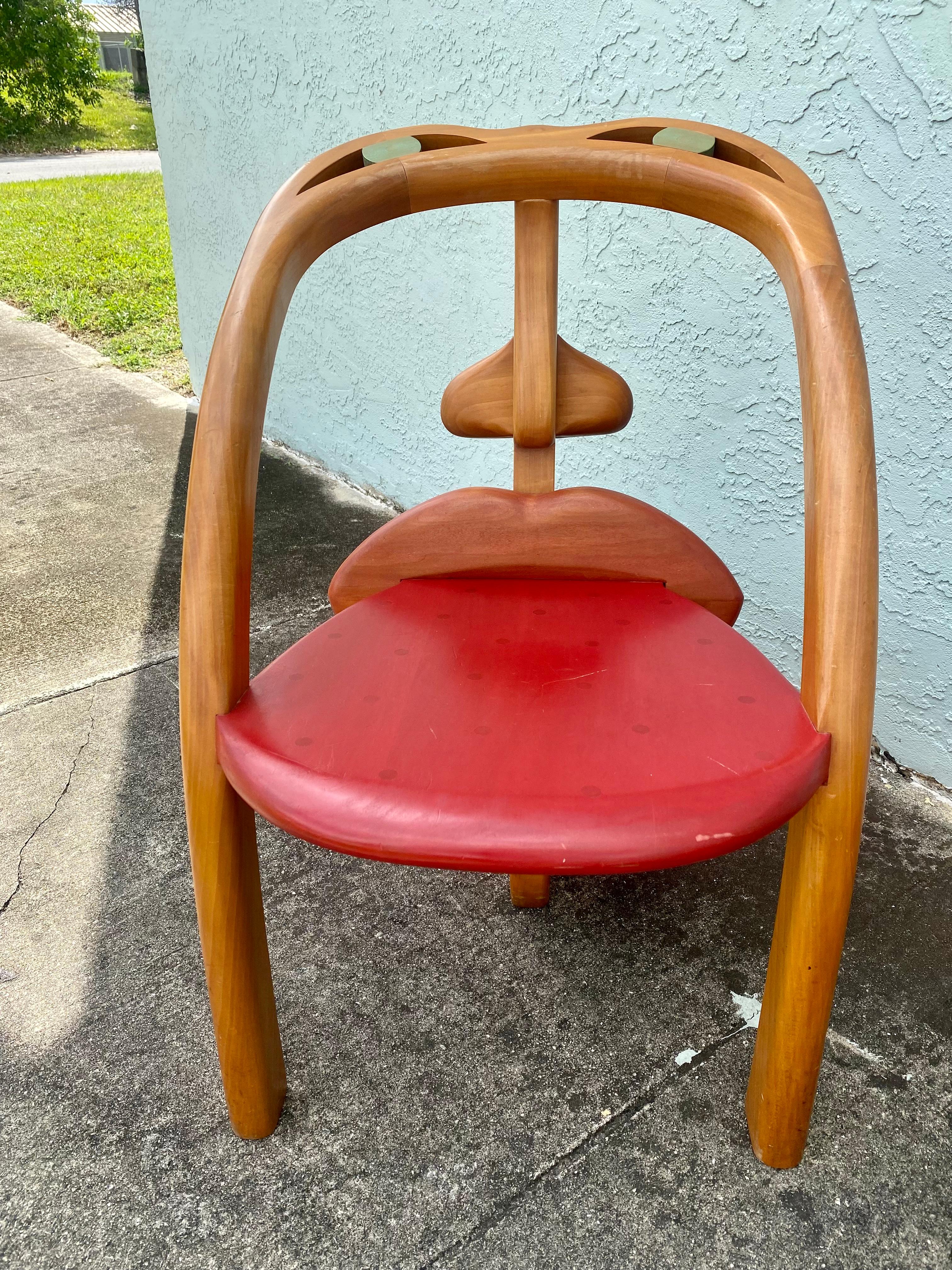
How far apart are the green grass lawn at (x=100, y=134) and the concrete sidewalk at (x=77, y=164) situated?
47cm

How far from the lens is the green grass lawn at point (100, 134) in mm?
13539

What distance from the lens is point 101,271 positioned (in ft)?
17.0

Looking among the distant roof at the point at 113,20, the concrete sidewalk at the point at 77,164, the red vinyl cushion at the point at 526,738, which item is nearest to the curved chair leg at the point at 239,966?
the red vinyl cushion at the point at 526,738

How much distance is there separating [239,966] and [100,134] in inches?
673

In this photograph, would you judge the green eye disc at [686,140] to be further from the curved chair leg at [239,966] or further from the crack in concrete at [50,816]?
the crack in concrete at [50,816]

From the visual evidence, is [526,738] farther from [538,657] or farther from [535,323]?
[535,323]

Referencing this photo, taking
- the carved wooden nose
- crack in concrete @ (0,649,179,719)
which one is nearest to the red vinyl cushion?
the carved wooden nose

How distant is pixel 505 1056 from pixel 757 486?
93cm

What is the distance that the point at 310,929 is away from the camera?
121 cm

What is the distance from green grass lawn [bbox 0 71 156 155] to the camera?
1354 centimetres

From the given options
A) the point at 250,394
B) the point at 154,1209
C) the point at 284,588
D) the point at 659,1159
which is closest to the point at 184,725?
the point at 250,394

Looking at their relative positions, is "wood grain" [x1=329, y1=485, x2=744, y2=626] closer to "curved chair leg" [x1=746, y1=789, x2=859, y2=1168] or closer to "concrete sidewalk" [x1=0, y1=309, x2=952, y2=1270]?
"curved chair leg" [x1=746, y1=789, x2=859, y2=1168]

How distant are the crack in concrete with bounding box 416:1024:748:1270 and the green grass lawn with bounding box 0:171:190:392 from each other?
299 cm

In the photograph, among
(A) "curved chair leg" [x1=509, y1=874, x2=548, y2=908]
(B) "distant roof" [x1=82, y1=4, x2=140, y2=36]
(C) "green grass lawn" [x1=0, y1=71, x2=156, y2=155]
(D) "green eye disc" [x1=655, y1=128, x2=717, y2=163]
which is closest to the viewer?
(D) "green eye disc" [x1=655, y1=128, x2=717, y2=163]
